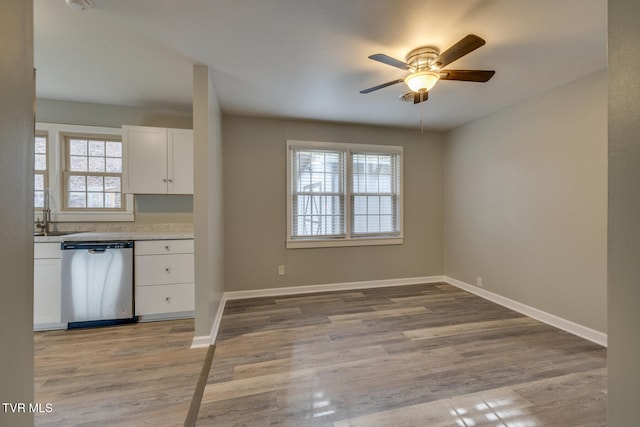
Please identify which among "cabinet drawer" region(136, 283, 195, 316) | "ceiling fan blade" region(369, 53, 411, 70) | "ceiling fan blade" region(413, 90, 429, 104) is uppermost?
"ceiling fan blade" region(369, 53, 411, 70)

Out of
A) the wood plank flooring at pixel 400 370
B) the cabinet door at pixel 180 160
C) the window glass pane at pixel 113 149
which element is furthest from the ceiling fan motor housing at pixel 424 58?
the window glass pane at pixel 113 149

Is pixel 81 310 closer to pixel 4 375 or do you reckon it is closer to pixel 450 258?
pixel 4 375

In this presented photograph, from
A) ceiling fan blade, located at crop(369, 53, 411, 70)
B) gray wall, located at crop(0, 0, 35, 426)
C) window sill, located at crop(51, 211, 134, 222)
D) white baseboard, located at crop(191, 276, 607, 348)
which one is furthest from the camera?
window sill, located at crop(51, 211, 134, 222)

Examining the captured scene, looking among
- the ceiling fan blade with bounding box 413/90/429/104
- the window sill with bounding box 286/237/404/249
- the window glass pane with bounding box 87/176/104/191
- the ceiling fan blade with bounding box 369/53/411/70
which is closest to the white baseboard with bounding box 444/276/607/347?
Result: the window sill with bounding box 286/237/404/249

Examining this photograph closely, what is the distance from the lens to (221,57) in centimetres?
223

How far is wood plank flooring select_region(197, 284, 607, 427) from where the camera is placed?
1.56 metres

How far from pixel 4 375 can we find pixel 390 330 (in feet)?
8.60

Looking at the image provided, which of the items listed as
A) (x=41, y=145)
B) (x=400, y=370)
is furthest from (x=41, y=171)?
(x=400, y=370)

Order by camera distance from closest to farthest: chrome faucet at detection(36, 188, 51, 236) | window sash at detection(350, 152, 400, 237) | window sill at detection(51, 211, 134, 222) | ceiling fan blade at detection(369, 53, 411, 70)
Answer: ceiling fan blade at detection(369, 53, 411, 70) → chrome faucet at detection(36, 188, 51, 236) → window sill at detection(51, 211, 134, 222) → window sash at detection(350, 152, 400, 237)

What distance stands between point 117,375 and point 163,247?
131 centimetres

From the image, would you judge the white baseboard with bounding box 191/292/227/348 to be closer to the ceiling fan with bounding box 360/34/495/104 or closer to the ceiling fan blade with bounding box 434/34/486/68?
the ceiling fan with bounding box 360/34/495/104

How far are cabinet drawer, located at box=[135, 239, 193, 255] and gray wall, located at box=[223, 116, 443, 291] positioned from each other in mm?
669

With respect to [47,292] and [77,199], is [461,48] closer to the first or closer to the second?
[47,292]

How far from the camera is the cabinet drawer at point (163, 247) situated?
112 inches
